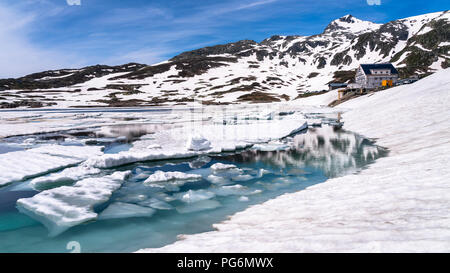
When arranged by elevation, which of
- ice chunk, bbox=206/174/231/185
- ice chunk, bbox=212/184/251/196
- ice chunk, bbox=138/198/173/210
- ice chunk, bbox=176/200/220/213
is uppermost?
ice chunk, bbox=206/174/231/185

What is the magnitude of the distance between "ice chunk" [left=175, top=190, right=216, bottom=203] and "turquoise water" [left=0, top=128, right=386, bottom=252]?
114 millimetres

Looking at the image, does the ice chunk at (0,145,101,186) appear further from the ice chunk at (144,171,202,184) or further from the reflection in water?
the reflection in water

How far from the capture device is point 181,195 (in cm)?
1057

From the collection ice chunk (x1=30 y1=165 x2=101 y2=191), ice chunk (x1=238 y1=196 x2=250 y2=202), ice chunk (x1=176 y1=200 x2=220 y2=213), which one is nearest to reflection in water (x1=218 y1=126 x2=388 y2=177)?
ice chunk (x1=238 y1=196 x2=250 y2=202)

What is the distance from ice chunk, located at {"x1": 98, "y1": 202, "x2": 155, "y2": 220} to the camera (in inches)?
344

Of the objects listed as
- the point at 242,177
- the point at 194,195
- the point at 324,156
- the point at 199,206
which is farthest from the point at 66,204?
the point at 324,156

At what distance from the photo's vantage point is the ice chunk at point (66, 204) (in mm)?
8203

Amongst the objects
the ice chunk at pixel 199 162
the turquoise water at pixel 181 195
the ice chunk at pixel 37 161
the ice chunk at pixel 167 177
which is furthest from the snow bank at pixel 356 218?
the ice chunk at pixel 37 161

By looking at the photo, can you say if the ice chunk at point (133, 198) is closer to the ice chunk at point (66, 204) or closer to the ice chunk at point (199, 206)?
the ice chunk at point (66, 204)

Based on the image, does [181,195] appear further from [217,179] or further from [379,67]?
[379,67]

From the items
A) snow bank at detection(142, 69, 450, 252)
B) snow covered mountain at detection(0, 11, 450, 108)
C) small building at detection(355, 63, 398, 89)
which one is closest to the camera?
snow bank at detection(142, 69, 450, 252)

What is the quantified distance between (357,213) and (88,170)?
12691 millimetres

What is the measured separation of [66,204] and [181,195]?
404 cm

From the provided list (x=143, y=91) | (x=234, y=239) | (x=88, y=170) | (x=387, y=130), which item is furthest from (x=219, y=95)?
(x=234, y=239)
